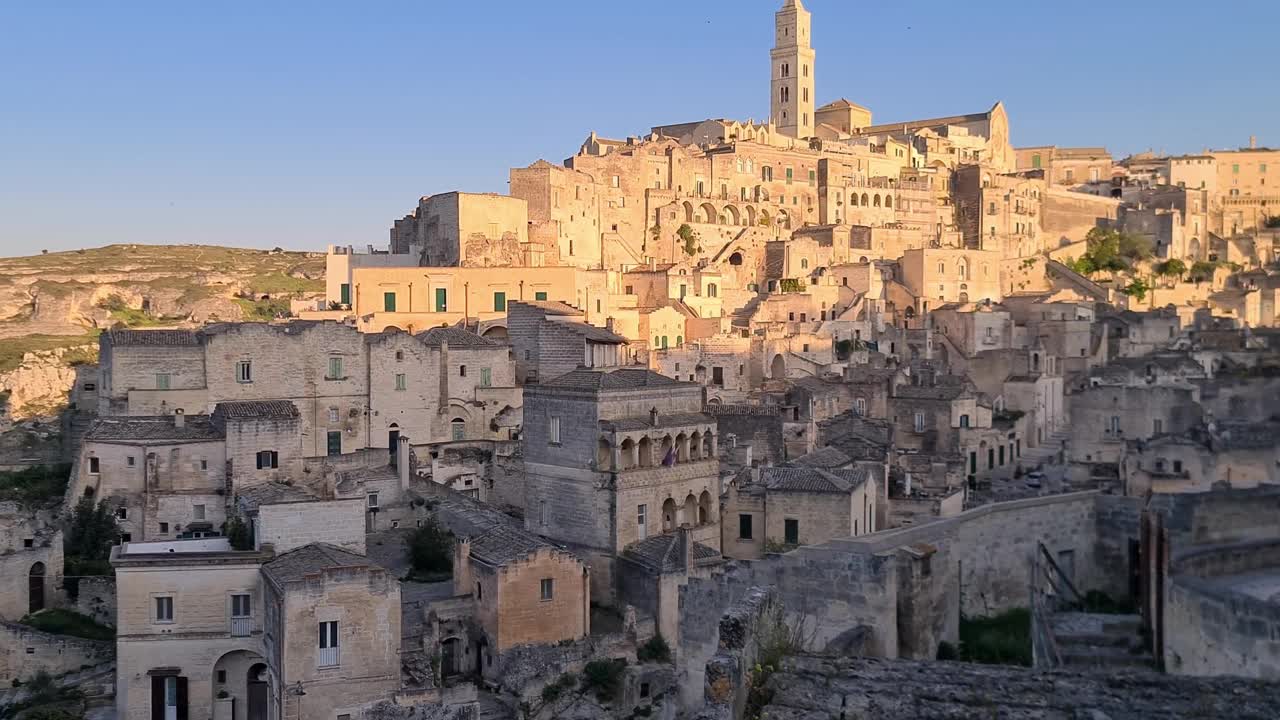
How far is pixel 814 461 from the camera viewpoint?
2656 cm

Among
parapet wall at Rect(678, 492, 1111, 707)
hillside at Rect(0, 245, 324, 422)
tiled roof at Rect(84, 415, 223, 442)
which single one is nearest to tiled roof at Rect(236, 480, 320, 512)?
tiled roof at Rect(84, 415, 223, 442)

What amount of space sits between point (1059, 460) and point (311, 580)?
19.6 metres

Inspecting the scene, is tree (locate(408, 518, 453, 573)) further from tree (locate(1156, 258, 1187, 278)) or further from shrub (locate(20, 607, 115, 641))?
tree (locate(1156, 258, 1187, 278))

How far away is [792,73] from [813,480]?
214ft

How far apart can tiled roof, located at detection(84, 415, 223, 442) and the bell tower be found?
6072 cm

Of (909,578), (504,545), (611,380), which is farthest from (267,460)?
(909,578)

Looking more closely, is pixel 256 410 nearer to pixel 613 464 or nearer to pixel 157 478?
pixel 157 478

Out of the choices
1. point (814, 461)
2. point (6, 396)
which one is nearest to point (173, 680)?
point (814, 461)

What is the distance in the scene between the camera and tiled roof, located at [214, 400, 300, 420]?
2670 cm

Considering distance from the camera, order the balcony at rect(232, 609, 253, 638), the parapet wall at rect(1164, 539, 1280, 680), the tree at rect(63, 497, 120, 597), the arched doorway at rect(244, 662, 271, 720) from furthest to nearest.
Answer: the tree at rect(63, 497, 120, 597) < the arched doorway at rect(244, 662, 271, 720) < the balcony at rect(232, 609, 253, 638) < the parapet wall at rect(1164, 539, 1280, 680)

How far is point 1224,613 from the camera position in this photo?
828 centimetres

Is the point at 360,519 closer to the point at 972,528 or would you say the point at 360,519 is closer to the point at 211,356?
the point at 211,356

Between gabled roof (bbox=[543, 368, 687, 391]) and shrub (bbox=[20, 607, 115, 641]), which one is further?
gabled roof (bbox=[543, 368, 687, 391])

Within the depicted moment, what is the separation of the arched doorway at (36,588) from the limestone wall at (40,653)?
159 centimetres
